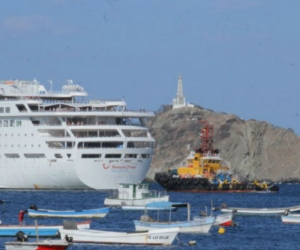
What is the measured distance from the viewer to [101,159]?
99750mm

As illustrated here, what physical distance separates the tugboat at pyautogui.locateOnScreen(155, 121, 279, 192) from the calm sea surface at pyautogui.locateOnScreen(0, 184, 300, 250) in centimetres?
1228

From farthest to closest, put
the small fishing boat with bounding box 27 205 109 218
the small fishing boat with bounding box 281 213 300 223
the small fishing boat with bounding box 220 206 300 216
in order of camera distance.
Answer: the small fishing boat with bounding box 220 206 300 216 < the small fishing boat with bounding box 281 213 300 223 < the small fishing boat with bounding box 27 205 109 218

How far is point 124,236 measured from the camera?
56281mm

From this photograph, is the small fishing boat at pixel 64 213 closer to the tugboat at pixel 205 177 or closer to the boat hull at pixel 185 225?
the boat hull at pixel 185 225

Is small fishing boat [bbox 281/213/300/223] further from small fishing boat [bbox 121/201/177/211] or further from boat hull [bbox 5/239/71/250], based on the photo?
boat hull [bbox 5/239/71/250]

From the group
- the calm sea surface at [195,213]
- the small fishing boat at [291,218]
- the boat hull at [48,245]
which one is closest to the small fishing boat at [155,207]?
the calm sea surface at [195,213]

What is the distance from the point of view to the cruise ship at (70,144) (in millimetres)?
100125

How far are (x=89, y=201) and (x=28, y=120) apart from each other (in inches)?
553

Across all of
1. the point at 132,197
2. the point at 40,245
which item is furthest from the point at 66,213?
the point at 40,245

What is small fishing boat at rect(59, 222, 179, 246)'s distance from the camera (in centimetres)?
5616

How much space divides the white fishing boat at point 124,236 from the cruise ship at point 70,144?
42.6 meters

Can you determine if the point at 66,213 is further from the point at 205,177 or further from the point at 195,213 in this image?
the point at 205,177

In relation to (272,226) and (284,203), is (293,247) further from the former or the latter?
(284,203)

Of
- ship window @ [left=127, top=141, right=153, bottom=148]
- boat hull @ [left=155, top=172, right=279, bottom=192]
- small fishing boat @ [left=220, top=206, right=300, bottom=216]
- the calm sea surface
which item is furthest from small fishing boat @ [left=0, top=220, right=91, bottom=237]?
boat hull @ [left=155, top=172, right=279, bottom=192]
